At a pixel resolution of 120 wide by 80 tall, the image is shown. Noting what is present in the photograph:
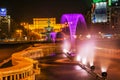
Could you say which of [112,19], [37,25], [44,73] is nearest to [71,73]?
[44,73]

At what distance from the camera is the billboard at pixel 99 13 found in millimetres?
146875

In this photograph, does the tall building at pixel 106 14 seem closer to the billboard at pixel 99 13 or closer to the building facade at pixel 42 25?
the billboard at pixel 99 13

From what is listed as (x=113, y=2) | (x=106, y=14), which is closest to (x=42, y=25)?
(x=106, y=14)

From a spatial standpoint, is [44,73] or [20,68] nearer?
[20,68]

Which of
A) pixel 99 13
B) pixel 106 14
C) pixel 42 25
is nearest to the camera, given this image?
pixel 42 25

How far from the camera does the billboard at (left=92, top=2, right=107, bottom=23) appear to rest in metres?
147

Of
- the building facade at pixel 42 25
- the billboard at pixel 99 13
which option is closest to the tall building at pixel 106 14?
the billboard at pixel 99 13

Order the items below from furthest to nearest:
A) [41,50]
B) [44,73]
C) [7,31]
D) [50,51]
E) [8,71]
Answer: [7,31] < [50,51] < [41,50] < [44,73] < [8,71]

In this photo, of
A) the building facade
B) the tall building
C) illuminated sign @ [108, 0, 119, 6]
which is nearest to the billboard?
the tall building

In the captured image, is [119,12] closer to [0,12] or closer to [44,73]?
[0,12]

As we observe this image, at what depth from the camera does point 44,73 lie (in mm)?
21688

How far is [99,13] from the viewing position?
150 m

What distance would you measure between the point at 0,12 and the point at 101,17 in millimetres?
47367

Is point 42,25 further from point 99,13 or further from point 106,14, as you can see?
point 106,14
